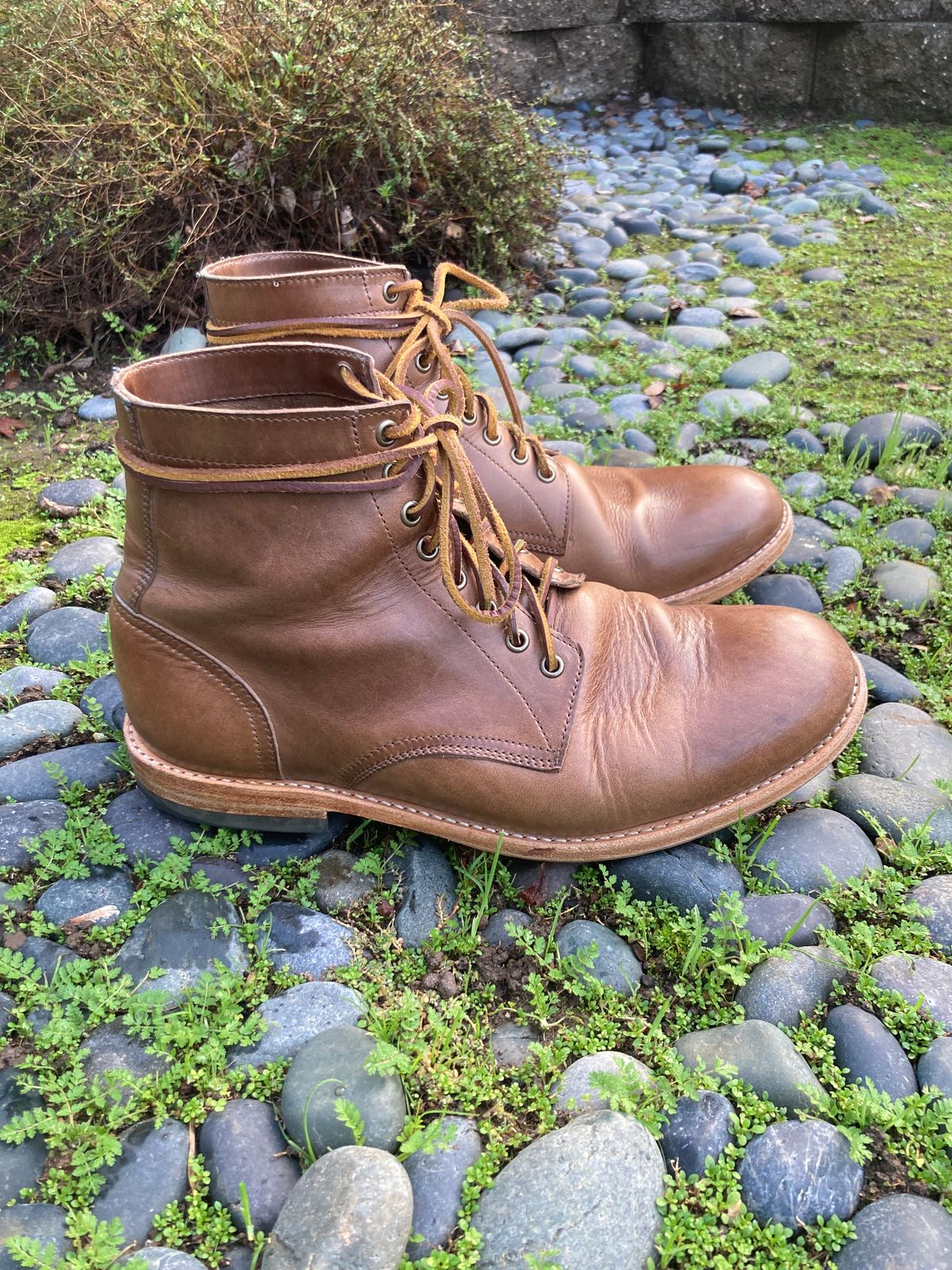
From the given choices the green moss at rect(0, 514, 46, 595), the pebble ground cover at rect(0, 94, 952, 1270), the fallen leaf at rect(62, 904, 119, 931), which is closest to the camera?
the pebble ground cover at rect(0, 94, 952, 1270)

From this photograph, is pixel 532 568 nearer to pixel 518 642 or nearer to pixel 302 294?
pixel 518 642

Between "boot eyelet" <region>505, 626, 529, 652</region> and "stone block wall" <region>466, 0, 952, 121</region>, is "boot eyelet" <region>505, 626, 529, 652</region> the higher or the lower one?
the lower one

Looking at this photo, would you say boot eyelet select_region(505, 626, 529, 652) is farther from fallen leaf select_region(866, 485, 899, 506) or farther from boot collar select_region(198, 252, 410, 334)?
fallen leaf select_region(866, 485, 899, 506)

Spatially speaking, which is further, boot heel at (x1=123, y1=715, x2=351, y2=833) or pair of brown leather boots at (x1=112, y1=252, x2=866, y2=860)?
boot heel at (x1=123, y1=715, x2=351, y2=833)

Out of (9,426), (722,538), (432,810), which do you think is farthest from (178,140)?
(432,810)

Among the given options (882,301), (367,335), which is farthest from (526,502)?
(882,301)


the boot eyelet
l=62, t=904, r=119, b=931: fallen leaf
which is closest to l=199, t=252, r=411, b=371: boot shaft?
the boot eyelet

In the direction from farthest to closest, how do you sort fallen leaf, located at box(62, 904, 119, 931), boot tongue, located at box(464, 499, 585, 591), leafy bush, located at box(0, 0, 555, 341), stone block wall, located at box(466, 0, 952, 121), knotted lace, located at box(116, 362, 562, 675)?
stone block wall, located at box(466, 0, 952, 121) < leafy bush, located at box(0, 0, 555, 341) < boot tongue, located at box(464, 499, 585, 591) < fallen leaf, located at box(62, 904, 119, 931) < knotted lace, located at box(116, 362, 562, 675)

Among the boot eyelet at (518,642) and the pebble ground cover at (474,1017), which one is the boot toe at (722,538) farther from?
the boot eyelet at (518,642)
